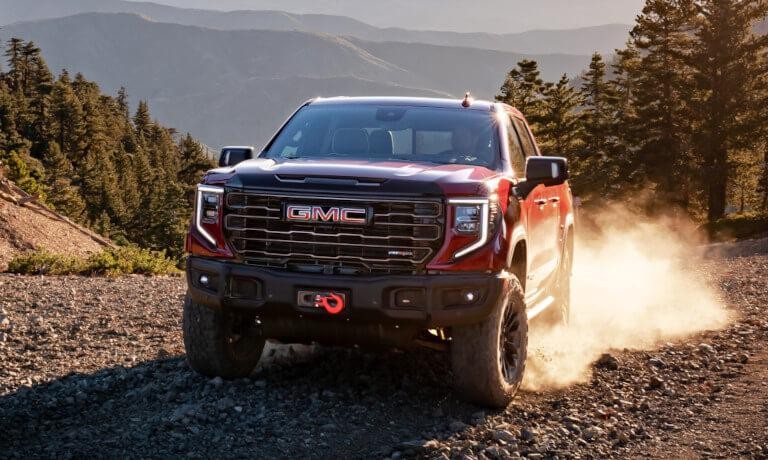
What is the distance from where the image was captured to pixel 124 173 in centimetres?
10144

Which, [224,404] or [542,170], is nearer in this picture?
[224,404]

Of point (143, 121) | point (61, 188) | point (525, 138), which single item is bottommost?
point (61, 188)

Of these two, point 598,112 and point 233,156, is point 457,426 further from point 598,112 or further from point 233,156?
point 598,112

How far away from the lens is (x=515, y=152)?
7.15 meters

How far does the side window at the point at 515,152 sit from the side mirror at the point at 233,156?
2.03m

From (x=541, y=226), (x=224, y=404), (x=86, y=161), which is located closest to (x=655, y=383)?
(x=541, y=226)

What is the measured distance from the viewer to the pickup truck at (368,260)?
5.36 meters

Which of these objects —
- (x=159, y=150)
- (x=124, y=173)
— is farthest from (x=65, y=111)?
(x=159, y=150)

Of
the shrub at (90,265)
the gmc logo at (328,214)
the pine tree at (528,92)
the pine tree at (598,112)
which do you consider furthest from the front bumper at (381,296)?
the pine tree at (528,92)

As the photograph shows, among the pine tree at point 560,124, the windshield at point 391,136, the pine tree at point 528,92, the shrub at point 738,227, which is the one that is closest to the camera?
the windshield at point 391,136

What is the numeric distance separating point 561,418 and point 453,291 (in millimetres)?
1334

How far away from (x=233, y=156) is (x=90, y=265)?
31.4ft

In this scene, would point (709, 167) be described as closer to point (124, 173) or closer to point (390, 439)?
point (390, 439)

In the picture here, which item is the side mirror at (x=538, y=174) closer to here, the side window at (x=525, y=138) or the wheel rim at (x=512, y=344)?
the wheel rim at (x=512, y=344)
